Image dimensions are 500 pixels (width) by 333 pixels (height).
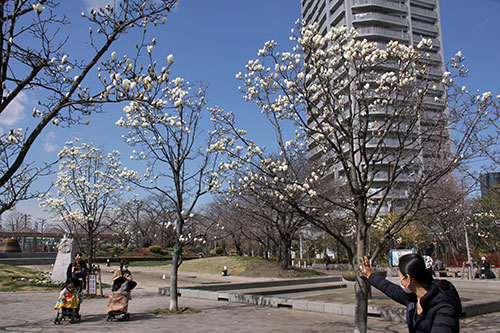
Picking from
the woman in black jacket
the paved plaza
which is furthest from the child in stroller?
the woman in black jacket

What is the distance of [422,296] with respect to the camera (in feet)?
9.72

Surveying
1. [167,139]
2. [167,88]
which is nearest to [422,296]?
[167,88]

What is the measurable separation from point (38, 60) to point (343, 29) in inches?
213

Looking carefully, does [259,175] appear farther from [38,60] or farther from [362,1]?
[362,1]

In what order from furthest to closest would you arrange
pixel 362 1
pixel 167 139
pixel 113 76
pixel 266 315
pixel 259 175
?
pixel 362 1 → pixel 167 139 → pixel 266 315 → pixel 259 175 → pixel 113 76

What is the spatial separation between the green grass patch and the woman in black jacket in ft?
75.0

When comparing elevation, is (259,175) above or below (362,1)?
below

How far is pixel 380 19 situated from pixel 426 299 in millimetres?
68222

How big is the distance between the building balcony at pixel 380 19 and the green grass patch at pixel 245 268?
4865 centimetres

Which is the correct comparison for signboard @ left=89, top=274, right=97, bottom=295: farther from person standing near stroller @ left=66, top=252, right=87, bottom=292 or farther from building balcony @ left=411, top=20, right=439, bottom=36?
building balcony @ left=411, top=20, right=439, bottom=36

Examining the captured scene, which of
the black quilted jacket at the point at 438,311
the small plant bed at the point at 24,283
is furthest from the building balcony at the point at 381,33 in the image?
the black quilted jacket at the point at 438,311

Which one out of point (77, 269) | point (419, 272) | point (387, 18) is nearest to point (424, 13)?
point (387, 18)

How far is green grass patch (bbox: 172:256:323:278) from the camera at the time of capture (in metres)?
26.0

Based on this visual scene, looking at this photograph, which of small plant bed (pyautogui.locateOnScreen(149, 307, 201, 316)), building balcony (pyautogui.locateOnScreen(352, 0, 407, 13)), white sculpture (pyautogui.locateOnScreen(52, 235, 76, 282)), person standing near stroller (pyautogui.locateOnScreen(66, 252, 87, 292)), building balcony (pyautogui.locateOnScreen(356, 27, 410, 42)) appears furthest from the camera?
building balcony (pyautogui.locateOnScreen(352, 0, 407, 13))
